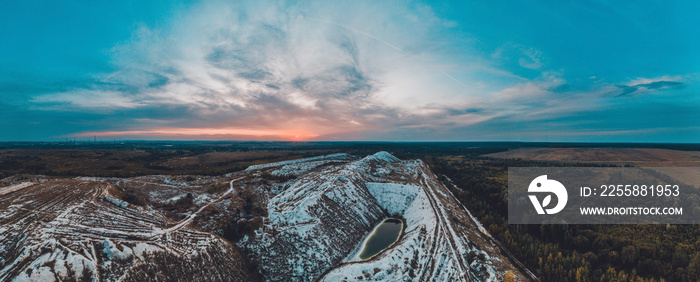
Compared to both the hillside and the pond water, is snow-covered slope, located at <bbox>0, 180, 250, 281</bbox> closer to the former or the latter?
the hillside

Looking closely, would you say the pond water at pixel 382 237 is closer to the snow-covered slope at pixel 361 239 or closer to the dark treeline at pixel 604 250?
the snow-covered slope at pixel 361 239

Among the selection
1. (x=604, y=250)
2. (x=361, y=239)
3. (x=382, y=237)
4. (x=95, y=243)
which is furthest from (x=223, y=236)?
(x=604, y=250)

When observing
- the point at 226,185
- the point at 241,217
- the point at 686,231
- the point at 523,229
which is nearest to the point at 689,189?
the point at 686,231

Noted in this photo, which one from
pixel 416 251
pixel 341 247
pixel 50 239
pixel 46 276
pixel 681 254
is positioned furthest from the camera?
pixel 341 247

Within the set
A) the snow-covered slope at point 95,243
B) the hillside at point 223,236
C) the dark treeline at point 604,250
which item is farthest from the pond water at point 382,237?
the snow-covered slope at point 95,243

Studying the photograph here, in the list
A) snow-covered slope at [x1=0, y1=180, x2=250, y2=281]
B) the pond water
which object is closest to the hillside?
snow-covered slope at [x1=0, y1=180, x2=250, y2=281]

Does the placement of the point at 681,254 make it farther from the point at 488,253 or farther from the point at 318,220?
the point at 318,220

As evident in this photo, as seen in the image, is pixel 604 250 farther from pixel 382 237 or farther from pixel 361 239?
pixel 361 239
